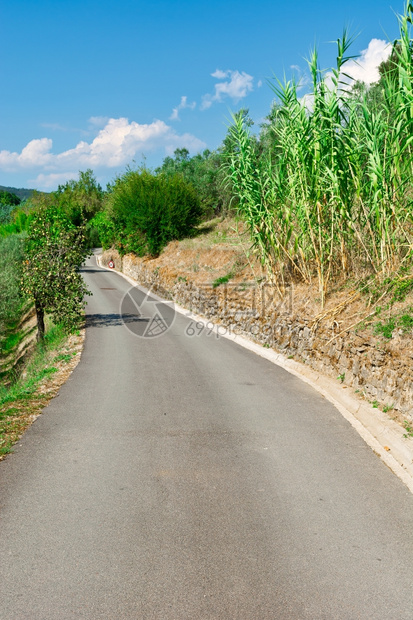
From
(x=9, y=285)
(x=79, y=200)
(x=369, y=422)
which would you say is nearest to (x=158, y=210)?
(x=9, y=285)

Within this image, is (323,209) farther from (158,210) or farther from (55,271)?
(158,210)

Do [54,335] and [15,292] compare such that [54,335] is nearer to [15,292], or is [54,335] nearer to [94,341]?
[94,341]

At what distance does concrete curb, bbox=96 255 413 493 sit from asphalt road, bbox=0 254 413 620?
20 centimetres

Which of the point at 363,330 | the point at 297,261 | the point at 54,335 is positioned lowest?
the point at 54,335

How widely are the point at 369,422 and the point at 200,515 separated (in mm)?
3823

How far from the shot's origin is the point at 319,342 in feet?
35.9

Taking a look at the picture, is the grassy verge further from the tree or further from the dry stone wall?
the dry stone wall

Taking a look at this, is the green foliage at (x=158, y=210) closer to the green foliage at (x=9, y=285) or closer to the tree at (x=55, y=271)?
the green foliage at (x=9, y=285)

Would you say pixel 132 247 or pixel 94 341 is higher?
pixel 132 247

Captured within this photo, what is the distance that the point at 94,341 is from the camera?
50.9 ft

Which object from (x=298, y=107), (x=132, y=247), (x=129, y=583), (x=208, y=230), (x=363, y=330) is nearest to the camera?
(x=129, y=583)

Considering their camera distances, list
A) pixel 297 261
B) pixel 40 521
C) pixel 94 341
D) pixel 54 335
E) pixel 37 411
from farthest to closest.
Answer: pixel 54 335, pixel 94 341, pixel 297 261, pixel 37 411, pixel 40 521

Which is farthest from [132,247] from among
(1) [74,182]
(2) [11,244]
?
(1) [74,182]

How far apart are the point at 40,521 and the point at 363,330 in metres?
6.63
